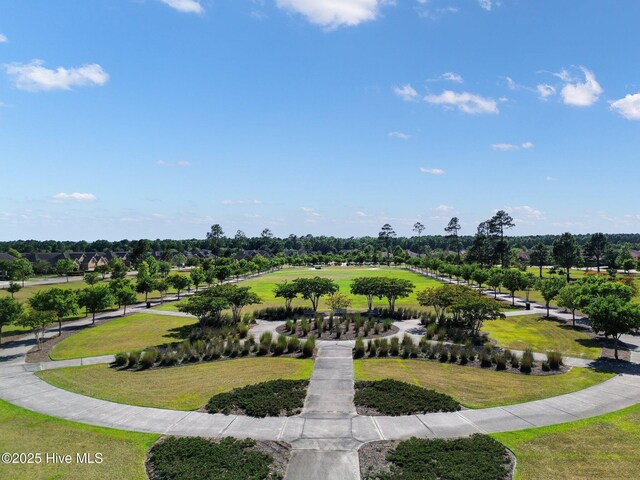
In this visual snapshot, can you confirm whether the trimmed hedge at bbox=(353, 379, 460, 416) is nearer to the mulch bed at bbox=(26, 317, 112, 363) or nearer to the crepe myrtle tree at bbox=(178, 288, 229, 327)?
the crepe myrtle tree at bbox=(178, 288, 229, 327)

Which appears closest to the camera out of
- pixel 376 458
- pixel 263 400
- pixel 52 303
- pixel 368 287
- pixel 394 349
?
pixel 376 458

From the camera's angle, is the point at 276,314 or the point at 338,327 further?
the point at 276,314

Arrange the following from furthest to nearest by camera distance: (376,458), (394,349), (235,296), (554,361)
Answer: (235,296)
(394,349)
(554,361)
(376,458)

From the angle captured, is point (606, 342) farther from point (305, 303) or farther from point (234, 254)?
point (234, 254)

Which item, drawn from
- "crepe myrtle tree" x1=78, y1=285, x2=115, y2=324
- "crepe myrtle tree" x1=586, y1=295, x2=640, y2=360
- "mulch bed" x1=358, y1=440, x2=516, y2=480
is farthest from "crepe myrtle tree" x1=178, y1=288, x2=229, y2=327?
"crepe myrtle tree" x1=586, y1=295, x2=640, y2=360

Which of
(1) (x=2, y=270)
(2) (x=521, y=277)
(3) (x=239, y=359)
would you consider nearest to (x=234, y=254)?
(1) (x=2, y=270)

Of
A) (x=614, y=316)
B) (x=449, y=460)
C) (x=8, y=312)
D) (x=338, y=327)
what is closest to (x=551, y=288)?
(x=614, y=316)

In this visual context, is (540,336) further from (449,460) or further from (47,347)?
(47,347)
